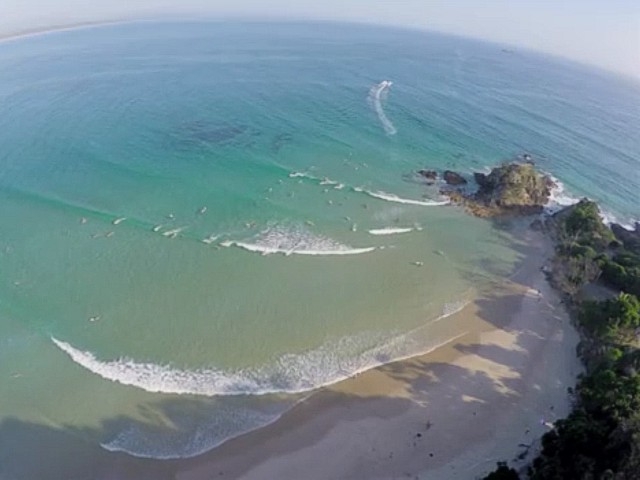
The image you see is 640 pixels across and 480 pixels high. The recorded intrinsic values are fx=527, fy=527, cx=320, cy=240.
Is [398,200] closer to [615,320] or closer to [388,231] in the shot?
[388,231]

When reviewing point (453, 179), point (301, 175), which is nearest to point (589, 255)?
point (453, 179)

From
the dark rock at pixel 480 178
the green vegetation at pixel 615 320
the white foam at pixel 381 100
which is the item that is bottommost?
the green vegetation at pixel 615 320

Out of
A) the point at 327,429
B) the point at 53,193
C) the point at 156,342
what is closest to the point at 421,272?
the point at 327,429

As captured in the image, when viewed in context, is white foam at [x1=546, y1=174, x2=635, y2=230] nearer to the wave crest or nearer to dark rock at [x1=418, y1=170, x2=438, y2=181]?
the wave crest

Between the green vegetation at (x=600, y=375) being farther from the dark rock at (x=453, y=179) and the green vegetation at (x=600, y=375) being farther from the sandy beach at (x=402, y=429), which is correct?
the dark rock at (x=453, y=179)

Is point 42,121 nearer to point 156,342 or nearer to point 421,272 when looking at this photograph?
point 156,342

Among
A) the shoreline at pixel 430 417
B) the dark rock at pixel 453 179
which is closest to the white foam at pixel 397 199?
the dark rock at pixel 453 179
